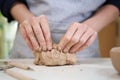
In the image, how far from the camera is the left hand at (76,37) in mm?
739

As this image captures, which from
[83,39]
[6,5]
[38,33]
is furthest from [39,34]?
[6,5]

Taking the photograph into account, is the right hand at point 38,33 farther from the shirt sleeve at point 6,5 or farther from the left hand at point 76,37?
the shirt sleeve at point 6,5

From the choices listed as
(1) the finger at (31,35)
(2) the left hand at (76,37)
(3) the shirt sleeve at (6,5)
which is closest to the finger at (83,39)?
(2) the left hand at (76,37)

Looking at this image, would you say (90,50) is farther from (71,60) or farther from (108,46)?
(108,46)

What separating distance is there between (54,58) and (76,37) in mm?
84

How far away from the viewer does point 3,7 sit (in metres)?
0.94

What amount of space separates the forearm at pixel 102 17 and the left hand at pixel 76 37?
7cm

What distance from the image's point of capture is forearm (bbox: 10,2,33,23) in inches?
34.4

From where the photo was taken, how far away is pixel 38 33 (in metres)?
0.75

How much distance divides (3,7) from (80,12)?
0.86 feet

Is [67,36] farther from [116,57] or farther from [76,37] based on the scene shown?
→ [116,57]

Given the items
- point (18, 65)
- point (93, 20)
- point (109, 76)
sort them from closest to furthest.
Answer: point (109, 76) → point (18, 65) → point (93, 20)

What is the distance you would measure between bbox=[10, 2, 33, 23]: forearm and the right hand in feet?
0.30

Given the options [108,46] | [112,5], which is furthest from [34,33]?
[108,46]
